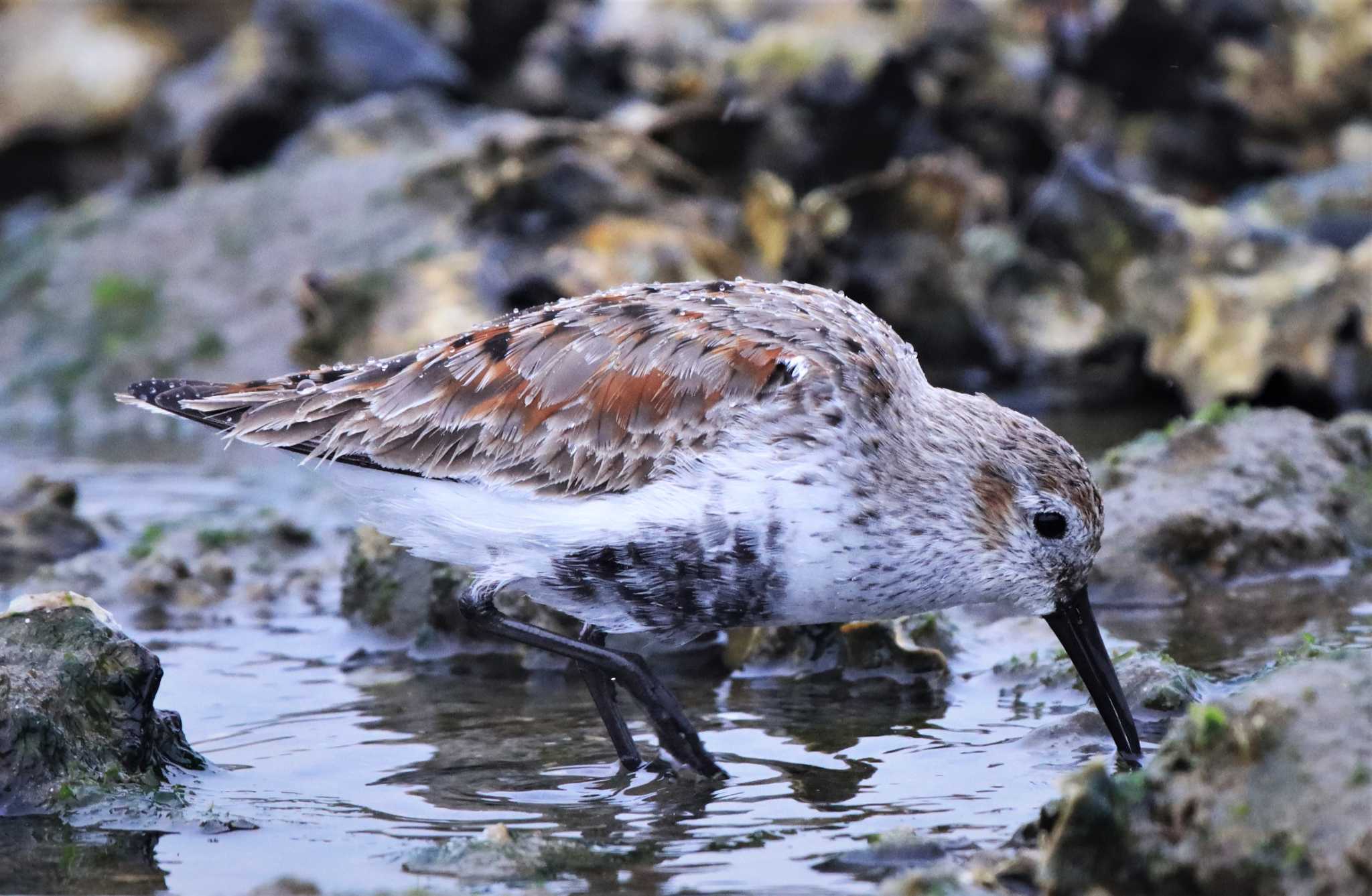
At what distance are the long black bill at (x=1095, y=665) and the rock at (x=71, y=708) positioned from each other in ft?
10.3

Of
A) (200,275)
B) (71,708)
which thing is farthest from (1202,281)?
(200,275)

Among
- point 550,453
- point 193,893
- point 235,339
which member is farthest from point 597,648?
point 235,339

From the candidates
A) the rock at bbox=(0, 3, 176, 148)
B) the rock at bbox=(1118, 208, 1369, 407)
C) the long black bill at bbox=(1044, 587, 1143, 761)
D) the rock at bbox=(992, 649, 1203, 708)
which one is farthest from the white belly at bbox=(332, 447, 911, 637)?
the rock at bbox=(0, 3, 176, 148)

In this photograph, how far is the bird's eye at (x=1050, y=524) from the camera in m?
5.96

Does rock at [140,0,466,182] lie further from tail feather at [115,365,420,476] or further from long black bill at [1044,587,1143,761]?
long black bill at [1044,587,1143,761]

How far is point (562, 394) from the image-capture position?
6133 mm

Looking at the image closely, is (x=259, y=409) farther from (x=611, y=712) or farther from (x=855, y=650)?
(x=855, y=650)

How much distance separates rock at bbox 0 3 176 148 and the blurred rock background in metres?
1.13

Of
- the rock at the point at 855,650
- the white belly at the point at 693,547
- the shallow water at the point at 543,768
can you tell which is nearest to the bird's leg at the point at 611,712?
the shallow water at the point at 543,768

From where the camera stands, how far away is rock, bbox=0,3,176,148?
766 inches

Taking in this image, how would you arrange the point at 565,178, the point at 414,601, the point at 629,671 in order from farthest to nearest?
the point at 565,178, the point at 414,601, the point at 629,671

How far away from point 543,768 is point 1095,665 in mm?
1950

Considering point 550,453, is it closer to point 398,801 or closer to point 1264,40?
point 398,801

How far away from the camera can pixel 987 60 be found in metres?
15.3
